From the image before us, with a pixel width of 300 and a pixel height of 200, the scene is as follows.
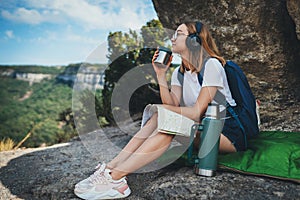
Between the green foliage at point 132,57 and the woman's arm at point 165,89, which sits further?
the green foliage at point 132,57

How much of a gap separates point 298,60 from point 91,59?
97.1 inches

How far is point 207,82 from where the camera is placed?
7.91 ft

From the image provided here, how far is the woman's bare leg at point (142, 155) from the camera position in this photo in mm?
2324

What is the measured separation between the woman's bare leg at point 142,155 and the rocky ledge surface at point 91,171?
19 centimetres

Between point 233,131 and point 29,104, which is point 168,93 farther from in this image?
point 29,104

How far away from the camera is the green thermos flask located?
233 centimetres

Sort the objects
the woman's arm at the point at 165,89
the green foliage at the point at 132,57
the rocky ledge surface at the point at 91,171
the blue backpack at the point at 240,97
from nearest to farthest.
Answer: the rocky ledge surface at the point at 91,171 < the blue backpack at the point at 240,97 < the woman's arm at the point at 165,89 < the green foliage at the point at 132,57

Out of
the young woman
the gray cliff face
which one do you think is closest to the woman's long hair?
the young woman

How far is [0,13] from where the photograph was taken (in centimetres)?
1518

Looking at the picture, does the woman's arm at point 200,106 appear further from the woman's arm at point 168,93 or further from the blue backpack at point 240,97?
the woman's arm at point 168,93

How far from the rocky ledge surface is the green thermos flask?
9 centimetres

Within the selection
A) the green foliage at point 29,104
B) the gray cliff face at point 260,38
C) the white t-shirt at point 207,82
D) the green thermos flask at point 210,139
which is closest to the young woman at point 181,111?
the white t-shirt at point 207,82

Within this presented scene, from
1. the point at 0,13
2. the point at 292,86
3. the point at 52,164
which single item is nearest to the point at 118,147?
the point at 52,164

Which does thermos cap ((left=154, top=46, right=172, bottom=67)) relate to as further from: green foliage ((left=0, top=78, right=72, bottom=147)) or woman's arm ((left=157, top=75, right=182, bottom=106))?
green foliage ((left=0, top=78, right=72, bottom=147))
